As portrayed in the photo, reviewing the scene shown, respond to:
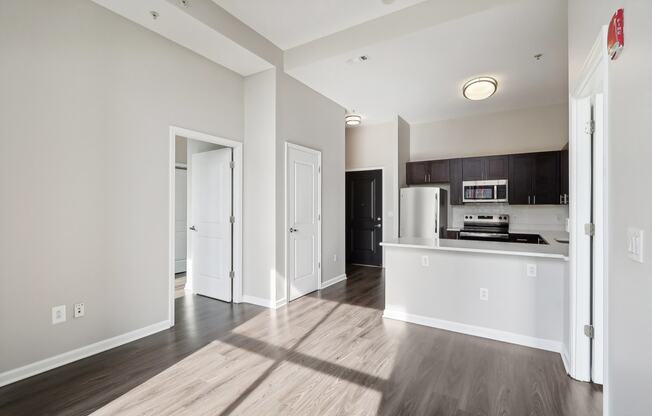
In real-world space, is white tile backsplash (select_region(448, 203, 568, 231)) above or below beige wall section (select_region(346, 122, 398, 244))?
below

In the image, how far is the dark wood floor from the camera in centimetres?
194

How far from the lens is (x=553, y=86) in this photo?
439 cm

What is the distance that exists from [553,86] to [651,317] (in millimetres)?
4524

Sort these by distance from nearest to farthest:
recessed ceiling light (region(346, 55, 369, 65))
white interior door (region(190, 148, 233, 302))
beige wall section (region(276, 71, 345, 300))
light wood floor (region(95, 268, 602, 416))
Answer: light wood floor (region(95, 268, 602, 416)), recessed ceiling light (region(346, 55, 369, 65)), beige wall section (region(276, 71, 345, 300)), white interior door (region(190, 148, 233, 302))

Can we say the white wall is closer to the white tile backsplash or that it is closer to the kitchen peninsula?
the white tile backsplash

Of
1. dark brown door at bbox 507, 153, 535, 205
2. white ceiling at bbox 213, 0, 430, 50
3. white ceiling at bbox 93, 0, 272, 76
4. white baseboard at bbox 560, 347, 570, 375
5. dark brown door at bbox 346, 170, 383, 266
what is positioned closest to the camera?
white baseboard at bbox 560, 347, 570, 375

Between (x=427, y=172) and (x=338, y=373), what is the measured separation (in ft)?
14.4

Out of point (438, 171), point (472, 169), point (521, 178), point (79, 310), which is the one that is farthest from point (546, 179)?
point (79, 310)

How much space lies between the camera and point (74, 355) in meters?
2.48

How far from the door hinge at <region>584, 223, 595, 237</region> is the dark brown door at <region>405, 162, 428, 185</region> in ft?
12.4

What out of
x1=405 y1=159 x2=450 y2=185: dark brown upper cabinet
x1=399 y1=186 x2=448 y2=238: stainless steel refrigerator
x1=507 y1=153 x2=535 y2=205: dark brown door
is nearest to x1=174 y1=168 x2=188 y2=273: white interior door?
x1=399 y1=186 x2=448 y2=238: stainless steel refrigerator

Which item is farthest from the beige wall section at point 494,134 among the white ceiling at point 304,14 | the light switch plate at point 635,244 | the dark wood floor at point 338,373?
the light switch plate at point 635,244

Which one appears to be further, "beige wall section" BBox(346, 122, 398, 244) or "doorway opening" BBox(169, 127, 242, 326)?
"beige wall section" BBox(346, 122, 398, 244)

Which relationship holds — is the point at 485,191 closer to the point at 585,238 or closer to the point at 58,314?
the point at 585,238
